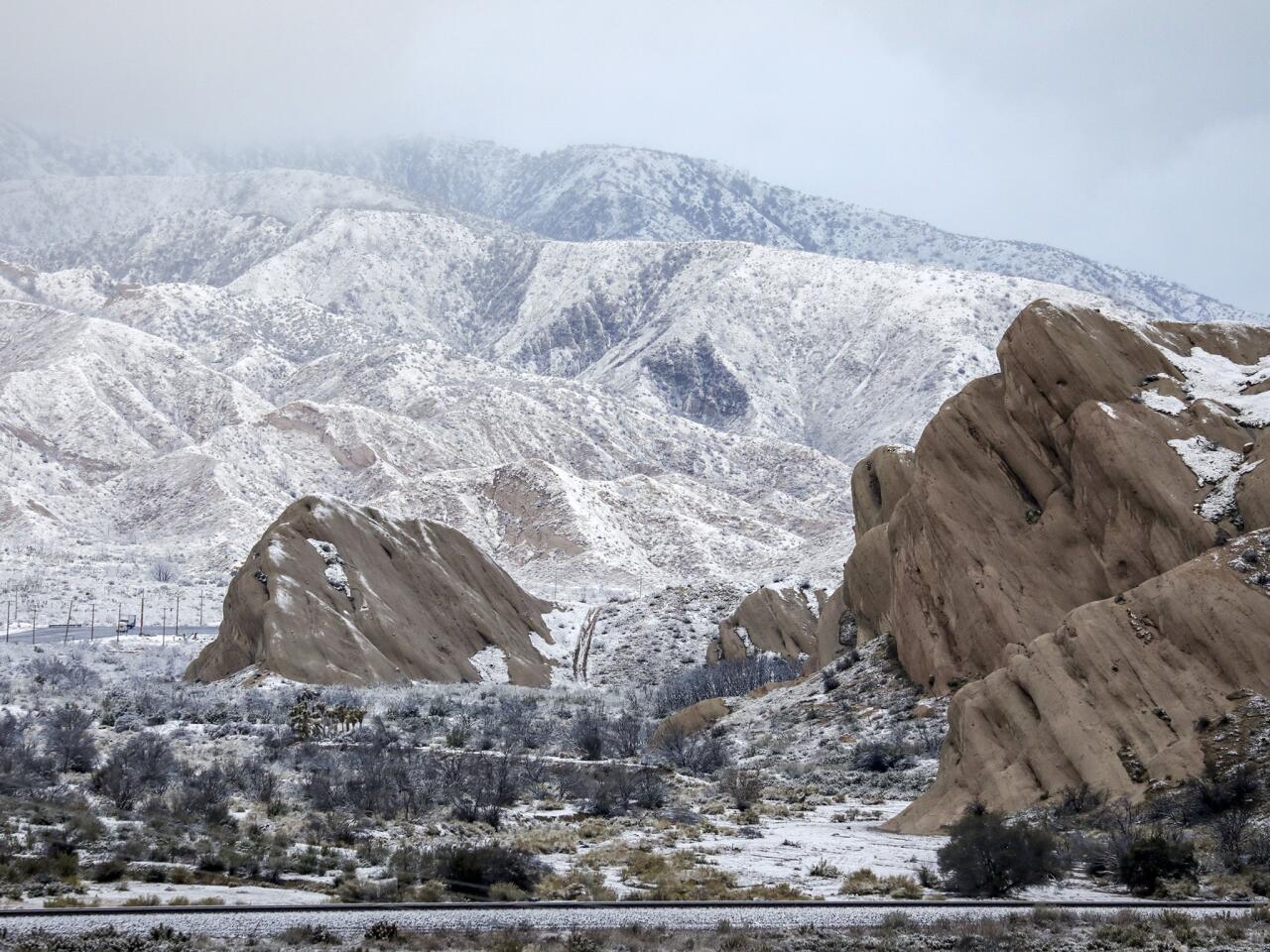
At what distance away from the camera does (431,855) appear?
67.5 ft

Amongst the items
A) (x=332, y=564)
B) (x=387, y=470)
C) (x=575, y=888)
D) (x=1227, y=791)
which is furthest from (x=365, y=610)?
(x=387, y=470)

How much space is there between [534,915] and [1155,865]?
9094 mm

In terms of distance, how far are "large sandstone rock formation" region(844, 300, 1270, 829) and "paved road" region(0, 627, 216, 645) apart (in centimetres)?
5590

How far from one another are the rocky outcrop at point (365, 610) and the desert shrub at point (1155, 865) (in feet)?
129

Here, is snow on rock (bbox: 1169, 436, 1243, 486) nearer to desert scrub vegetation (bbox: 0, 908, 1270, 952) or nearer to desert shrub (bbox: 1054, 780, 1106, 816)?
desert shrub (bbox: 1054, 780, 1106, 816)

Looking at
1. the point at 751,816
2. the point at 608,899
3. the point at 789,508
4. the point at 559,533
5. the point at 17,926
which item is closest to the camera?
the point at 17,926

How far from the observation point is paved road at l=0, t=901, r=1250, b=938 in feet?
50.6

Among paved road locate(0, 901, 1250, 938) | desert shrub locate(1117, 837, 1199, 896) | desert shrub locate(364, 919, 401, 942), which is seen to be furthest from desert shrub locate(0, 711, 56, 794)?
desert shrub locate(1117, 837, 1199, 896)

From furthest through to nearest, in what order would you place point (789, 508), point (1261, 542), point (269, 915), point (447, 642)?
point (789, 508) < point (447, 642) < point (1261, 542) < point (269, 915)

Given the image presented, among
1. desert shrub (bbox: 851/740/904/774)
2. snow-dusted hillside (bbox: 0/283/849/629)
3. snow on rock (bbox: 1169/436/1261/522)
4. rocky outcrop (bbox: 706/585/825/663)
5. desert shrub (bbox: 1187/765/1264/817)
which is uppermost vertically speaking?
snow-dusted hillside (bbox: 0/283/849/629)

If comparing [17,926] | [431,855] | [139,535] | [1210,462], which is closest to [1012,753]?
[1210,462]

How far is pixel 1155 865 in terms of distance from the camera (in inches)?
778

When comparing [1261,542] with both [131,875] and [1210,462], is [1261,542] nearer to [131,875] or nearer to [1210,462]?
[1210,462]

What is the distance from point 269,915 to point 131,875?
3.75 m
